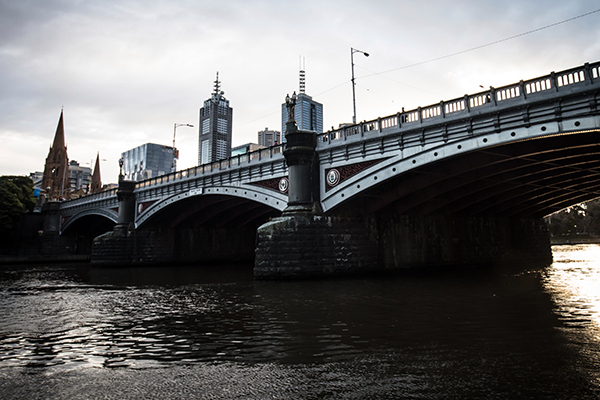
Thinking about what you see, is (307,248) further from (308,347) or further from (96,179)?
(96,179)

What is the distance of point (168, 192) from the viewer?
38938 millimetres

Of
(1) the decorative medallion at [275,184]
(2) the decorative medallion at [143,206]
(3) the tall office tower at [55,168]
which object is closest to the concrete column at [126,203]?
(2) the decorative medallion at [143,206]

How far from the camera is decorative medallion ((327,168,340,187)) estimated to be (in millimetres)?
23616

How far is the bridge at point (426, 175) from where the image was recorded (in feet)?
54.9

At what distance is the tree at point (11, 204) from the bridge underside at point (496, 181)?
53.0 meters

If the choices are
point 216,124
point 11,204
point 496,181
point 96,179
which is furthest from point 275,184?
point 96,179

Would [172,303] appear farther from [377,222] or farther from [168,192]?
[168,192]

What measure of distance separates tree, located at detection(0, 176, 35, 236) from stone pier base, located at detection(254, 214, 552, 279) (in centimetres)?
5019

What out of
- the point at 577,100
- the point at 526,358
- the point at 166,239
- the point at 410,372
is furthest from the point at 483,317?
the point at 166,239

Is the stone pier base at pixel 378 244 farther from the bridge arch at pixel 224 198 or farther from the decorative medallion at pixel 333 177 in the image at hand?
the bridge arch at pixel 224 198

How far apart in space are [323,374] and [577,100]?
15164 millimetres

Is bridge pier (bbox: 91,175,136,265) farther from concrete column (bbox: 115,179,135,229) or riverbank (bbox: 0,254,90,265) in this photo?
riverbank (bbox: 0,254,90,265)

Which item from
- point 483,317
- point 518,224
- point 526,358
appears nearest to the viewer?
point 526,358

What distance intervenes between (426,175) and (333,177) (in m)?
5.23
